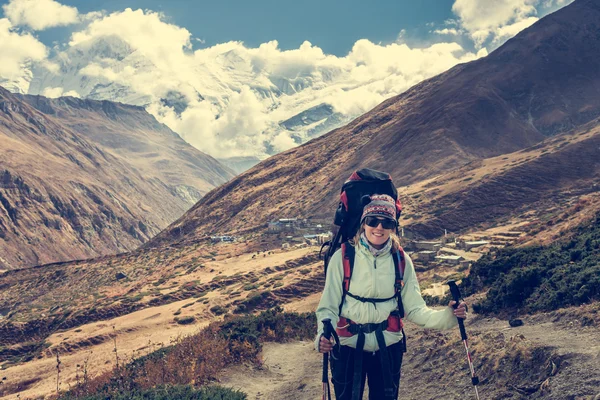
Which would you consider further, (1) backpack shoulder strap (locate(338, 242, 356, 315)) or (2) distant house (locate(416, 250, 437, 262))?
(2) distant house (locate(416, 250, 437, 262))

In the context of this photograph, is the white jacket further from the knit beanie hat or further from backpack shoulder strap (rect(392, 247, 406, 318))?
the knit beanie hat

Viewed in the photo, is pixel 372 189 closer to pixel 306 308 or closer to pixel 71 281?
pixel 306 308

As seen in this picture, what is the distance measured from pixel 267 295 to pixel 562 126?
216 feet

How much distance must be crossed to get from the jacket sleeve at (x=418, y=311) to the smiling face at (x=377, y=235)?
41 cm

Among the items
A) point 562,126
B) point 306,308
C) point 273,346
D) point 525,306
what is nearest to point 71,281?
point 306,308

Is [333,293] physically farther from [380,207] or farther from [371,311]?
[380,207]

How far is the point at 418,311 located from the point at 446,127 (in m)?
81.7

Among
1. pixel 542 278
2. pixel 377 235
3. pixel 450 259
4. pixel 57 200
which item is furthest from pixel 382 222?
A: pixel 57 200

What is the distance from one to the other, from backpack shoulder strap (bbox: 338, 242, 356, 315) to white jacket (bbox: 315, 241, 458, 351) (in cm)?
3

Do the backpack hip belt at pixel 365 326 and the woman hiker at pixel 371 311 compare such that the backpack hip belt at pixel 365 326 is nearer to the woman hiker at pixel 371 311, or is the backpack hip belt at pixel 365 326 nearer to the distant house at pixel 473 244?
the woman hiker at pixel 371 311

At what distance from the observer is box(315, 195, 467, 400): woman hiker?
5.22 metres

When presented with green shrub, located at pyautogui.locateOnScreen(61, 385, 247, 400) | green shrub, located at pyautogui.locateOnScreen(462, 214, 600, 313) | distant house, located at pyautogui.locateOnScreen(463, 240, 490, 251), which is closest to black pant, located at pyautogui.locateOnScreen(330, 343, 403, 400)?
green shrub, located at pyautogui.locateOnScreen(61, 385, 247, 400)

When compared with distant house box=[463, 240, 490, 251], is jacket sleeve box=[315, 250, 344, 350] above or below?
above

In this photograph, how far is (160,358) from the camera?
1381cm
